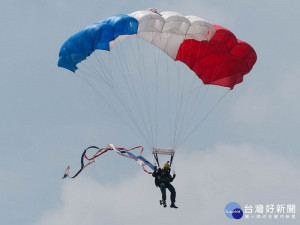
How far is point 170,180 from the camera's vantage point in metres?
36.3

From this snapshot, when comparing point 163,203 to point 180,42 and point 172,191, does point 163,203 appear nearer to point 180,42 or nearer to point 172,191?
point 172,191

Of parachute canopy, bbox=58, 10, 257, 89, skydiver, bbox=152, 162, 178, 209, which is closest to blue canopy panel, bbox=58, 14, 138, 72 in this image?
parachute canopy, bbox=58, 10, 257, 89

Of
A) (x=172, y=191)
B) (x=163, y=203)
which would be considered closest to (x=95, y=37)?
(x=172, y=191)

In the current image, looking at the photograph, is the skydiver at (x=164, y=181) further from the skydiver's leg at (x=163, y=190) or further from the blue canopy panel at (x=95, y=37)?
the blue canopy panel at (x=95, y=37)

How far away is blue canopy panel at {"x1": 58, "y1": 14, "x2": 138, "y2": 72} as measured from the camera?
36.6 metres

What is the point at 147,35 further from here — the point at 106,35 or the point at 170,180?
the point at 170,180

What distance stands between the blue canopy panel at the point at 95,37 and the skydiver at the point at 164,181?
4797 mm

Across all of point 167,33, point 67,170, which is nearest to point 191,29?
point 167,33

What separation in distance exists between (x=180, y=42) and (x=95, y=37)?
399cm

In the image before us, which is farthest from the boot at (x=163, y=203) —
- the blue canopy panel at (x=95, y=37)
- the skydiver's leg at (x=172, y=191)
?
the blue canopy panel at (x=95, y=37)

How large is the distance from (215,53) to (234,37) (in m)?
1.25

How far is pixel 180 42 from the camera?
39438mm

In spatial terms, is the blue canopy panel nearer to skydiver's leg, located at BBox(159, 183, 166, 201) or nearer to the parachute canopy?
the parachute canopy

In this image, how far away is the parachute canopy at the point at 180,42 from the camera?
1446 inches
